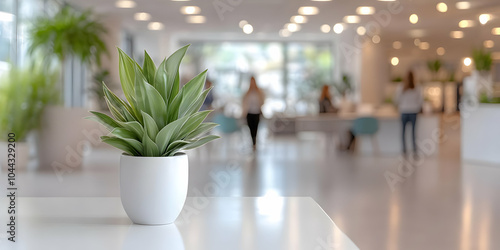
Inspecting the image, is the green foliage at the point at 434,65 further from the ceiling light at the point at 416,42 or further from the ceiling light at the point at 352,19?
the ceiling light at the point at 352,19

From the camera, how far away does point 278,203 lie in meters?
1.72

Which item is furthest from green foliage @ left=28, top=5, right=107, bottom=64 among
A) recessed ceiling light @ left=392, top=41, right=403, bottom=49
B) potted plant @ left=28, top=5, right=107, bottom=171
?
recessed ceiling light @ left=392, top=41, right=403, bottom=49

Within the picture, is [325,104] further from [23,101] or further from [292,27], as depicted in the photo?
[23,101]

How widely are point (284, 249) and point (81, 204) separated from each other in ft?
2.38

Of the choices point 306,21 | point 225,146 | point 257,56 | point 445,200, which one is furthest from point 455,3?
point 257,56

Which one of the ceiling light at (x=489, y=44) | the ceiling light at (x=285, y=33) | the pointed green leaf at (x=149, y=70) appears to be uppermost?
the ceiling light at (x=285, y=33)

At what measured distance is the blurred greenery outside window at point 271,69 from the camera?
1947cm

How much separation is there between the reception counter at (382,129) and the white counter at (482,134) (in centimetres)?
127

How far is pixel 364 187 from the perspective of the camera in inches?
266

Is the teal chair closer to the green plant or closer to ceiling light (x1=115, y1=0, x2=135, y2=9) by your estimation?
ceiling light (x1=115, y1=0, x2=135, y2=9)

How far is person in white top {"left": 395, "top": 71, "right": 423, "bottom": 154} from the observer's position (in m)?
10.4

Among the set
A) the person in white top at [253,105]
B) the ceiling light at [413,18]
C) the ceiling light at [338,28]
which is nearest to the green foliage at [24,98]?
the person in white top at [253,105]

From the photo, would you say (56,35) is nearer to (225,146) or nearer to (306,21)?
(225,146)

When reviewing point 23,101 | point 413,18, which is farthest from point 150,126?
point 413,18
